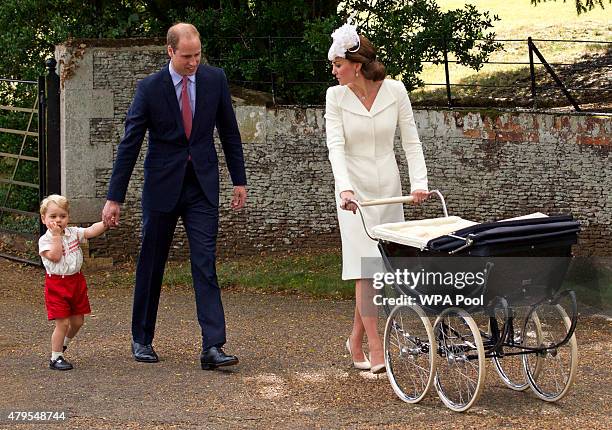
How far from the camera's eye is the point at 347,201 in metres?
7.26

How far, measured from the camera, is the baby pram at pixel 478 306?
6359 millimetres

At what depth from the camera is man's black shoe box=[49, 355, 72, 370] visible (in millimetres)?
7898

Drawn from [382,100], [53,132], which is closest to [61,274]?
[382,100]

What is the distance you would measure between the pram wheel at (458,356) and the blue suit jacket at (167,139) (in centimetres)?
189

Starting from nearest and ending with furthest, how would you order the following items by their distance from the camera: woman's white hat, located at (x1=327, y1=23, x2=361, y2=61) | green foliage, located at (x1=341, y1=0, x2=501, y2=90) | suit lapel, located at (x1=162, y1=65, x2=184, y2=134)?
woman's white hat, located at (x1=327, y1=23, x2=361, y2=61) < suit lapel, located at (x1=162, y1=65, x2=184, y2=134) < green foliage, located at (x1=341, y1=0, x2=501, y2=90)

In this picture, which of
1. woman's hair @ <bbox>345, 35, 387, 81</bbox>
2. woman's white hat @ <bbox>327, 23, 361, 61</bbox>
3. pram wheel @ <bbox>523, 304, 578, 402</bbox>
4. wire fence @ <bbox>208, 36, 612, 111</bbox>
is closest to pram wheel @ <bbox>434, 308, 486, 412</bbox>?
pram wheel @ <bbox>523, 304, 578, 402</bbox>

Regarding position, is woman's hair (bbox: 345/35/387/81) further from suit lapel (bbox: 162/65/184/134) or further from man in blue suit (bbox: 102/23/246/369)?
suit lapel (bbox: 162/65/184/134)

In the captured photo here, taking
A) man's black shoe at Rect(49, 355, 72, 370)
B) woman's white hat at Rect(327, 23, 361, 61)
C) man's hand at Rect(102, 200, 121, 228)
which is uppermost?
woman's white hat at Rect(327, 23, 361, 61)

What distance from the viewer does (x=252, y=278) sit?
11.8 meters

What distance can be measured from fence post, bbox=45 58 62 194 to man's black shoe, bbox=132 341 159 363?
16.7ft

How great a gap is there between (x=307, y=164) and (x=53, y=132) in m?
2.70

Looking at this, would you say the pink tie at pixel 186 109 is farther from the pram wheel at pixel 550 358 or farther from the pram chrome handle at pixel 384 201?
the pram wheel at pixel 550 358

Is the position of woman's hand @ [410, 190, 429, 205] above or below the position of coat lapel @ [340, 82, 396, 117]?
below

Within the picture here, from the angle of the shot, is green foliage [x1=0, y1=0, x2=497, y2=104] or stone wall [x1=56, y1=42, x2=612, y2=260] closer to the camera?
stone wall [x1=56, y1=42, x2=612, y2=260]
